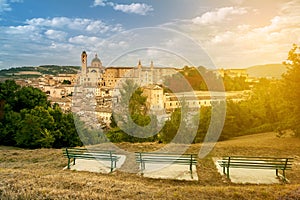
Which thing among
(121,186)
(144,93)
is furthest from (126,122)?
(121,186)

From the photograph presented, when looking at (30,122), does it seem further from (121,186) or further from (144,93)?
(121,186)

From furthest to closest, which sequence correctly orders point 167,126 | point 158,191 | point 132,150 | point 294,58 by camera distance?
point 167,126, point 294,58, point 132,150, point 158,191

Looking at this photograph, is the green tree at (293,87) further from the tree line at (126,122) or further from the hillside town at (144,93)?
the hillside town at (144,93)

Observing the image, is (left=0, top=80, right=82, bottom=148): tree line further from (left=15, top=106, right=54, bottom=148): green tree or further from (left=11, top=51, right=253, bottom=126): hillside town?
(left=11, top=51, right=253, bottom=126): hillside town

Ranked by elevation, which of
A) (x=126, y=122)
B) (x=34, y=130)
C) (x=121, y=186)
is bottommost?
(x=34, y=130)

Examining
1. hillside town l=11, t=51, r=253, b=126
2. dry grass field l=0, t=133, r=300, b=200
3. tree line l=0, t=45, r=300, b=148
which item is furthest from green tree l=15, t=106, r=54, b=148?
dry grass field l=0, t=133, r=300, b=200

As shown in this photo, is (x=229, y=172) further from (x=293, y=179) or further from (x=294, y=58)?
(x=294, y=58)

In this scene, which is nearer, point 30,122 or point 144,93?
point 144,93

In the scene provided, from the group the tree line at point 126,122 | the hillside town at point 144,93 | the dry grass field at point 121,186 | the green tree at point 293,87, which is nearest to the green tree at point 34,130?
the tree line at point 126,122

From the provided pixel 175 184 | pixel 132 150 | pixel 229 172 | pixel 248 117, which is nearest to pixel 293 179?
pixel 229 172

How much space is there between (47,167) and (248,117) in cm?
2032

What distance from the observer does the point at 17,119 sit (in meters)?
26.8

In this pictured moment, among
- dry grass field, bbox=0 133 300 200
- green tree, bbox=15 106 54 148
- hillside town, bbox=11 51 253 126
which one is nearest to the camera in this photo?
dry grass field, bbox=0 133 300 200

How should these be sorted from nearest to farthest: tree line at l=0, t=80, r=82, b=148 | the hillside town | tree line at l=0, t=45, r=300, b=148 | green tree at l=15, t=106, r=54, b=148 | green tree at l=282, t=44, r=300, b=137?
green tree at l=282, t=44, r=300, b=137 < the hillside town < tree line at l=0, t=45, r=300, b=148 < green tree at l=15, t=106, r=54, b=148 < tree line at l=0, t=80, r=82, b=148
